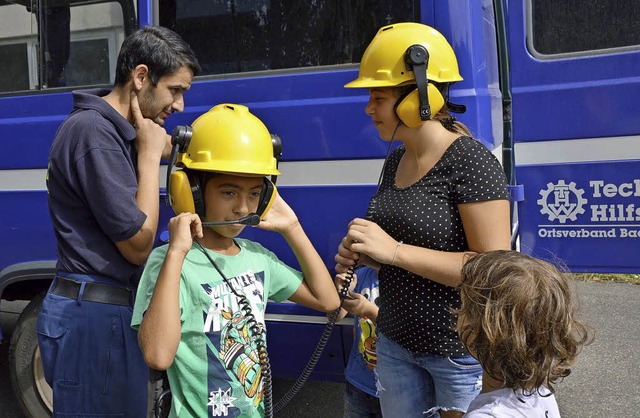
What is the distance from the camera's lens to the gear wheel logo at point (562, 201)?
3162mm

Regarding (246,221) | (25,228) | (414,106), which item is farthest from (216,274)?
(25,228)

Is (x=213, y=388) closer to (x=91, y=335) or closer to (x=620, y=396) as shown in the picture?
(x=91, y=335)

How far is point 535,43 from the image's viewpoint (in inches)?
129

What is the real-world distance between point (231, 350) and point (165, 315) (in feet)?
0.95

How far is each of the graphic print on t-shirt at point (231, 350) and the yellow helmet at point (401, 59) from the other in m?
0.75

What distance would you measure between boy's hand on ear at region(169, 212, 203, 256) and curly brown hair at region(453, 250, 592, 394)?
760mm

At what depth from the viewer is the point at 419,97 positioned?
2119mm

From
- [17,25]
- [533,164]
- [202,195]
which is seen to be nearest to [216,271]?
[202,195]

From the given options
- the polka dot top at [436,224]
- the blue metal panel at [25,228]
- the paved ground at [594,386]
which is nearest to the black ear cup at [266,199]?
the polka dot top at [436,224]

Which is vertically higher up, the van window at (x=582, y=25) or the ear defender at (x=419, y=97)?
the van window at (x=582, y=25)

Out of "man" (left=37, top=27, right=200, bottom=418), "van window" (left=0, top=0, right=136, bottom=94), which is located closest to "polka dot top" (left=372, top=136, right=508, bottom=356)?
"man" (left=37, top=27, right=200, bottom=418)

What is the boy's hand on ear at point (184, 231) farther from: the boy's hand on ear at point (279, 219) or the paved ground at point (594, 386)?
the paved ground at point (594, 386)

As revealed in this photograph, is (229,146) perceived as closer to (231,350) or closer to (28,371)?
(231,350)

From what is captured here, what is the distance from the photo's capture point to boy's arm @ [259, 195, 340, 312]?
2.23m
